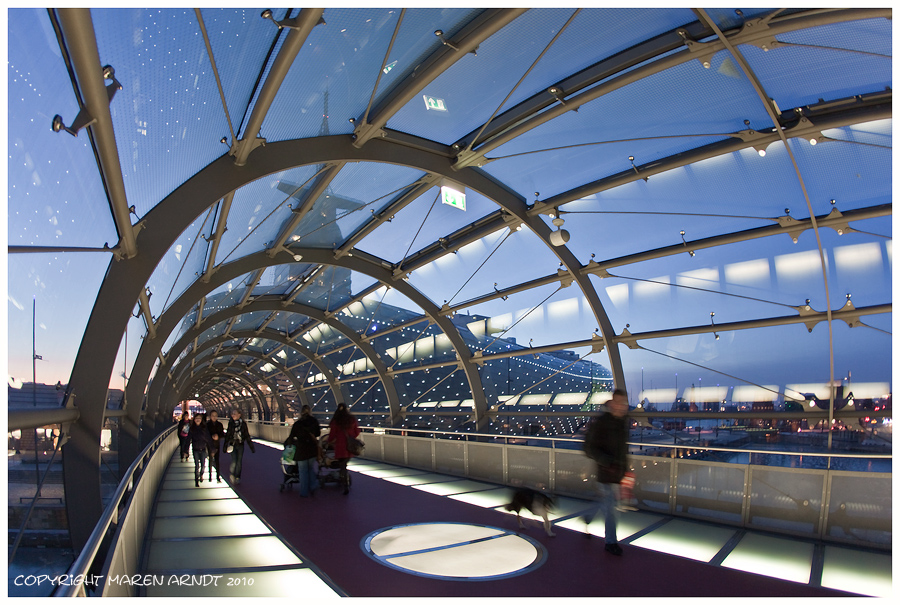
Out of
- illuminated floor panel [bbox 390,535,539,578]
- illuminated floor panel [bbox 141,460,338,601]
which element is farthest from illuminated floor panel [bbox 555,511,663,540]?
illuminated floor panel [bbox 141,460,338,601]

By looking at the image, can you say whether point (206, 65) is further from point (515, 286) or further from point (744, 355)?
point (744, 355)

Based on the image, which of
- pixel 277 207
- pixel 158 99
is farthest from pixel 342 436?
pixel 158 99

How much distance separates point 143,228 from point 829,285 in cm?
1382

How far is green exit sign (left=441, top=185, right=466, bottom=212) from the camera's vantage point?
1331 cm

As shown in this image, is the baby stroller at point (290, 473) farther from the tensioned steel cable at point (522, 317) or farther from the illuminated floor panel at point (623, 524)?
the tensioned steel cable at point (522, 317)

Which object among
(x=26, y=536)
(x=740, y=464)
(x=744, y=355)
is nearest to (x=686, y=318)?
(x=744, y=355)

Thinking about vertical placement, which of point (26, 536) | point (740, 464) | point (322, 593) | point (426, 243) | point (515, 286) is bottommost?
point (26, 536)

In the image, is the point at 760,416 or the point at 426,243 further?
the point at 426,243

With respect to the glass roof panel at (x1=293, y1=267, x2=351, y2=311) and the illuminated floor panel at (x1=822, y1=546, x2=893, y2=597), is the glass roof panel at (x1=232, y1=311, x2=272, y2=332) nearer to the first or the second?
the glass roof panel at (x1=293, y1=267, x2=351, y2=311)

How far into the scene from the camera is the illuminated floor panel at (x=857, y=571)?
5638mm

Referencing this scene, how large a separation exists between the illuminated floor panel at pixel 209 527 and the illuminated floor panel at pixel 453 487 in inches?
155

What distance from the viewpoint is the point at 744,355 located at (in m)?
14.9

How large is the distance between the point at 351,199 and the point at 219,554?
9182 mm

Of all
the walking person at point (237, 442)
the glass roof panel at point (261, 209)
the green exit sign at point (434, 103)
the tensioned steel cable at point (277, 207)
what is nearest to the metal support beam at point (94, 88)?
the glass roof panel at point (261, 209)
